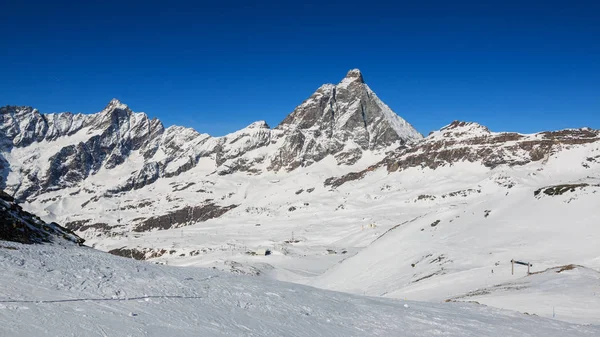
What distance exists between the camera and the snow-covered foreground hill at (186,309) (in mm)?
10164

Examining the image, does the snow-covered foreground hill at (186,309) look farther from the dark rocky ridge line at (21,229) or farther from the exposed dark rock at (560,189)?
the exposed dark rock at (560,189)

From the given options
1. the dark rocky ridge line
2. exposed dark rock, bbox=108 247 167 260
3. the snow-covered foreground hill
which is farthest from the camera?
exposed dark rock, bbox=108 247 167 260

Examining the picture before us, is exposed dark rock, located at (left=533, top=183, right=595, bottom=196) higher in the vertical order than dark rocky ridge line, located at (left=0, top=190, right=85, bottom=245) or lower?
higher

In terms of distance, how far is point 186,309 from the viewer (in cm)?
1253

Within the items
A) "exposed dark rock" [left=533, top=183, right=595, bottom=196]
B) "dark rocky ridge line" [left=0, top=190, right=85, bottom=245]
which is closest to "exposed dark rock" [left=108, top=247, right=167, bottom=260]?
"exposed dark rock" [left=533, top=183, right=595, bottom=196]

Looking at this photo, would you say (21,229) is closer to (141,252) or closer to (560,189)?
(560,189)

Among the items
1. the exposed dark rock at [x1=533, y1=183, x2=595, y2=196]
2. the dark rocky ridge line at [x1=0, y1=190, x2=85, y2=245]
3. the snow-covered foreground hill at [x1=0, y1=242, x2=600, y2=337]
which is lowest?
the snow-covered foreground hill at [x1=0, y1=242, x2=600, y2=337]

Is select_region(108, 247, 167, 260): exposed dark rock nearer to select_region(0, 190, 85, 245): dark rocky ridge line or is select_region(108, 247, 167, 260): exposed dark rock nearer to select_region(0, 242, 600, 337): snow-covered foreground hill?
select_region(0, 190, 85, 245): dark rocky ridge line

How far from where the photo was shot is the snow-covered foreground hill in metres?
10.2

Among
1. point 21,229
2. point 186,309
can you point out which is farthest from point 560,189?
point 21,229

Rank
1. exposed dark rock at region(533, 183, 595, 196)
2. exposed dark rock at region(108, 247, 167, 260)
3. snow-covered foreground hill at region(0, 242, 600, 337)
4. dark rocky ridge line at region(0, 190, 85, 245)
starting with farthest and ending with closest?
exposed dark rock at region(108, 247, 167, 260)
exposed dark rock at region(533, 183, 595, 196)
dark rocky ridge line at region(0, 190, 85, 245)
snow-covered foreground hill at region(0, 242, 600, 337)

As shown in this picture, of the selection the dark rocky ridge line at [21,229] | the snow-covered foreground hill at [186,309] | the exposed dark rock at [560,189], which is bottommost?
the snow-covered foreground hill at [186,309]

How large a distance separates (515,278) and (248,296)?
2188 cm

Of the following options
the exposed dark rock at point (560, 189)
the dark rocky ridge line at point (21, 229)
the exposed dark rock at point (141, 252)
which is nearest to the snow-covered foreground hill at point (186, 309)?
the dark rocky ridge line at point (21, 229)
